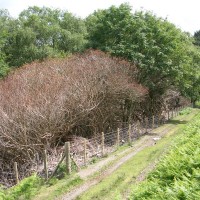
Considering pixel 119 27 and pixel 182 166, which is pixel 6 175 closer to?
pixel 182 166

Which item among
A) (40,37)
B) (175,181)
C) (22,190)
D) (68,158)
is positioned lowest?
(68,158)

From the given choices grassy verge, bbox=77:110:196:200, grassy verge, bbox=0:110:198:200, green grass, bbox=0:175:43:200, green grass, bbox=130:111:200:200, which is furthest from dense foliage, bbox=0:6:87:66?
green grass, bbox=130:111:200:200

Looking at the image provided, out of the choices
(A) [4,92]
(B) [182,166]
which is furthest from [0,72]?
(B) [182,166]

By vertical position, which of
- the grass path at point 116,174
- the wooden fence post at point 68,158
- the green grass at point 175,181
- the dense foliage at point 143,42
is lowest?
the grass path at point 116,174

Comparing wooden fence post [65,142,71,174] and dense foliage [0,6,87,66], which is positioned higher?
dense foliage [0,6,87,66]

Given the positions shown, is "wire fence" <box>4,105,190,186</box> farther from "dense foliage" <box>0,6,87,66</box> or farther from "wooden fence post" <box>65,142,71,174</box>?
"dense foliage" <box>0,6,87,66</box>

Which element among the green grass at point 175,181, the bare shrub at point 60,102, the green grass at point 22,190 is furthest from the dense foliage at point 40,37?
the green grass at point 175,181

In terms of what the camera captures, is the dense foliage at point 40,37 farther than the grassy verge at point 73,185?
Yes

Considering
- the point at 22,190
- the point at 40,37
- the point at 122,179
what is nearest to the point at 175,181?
the point at 22,190

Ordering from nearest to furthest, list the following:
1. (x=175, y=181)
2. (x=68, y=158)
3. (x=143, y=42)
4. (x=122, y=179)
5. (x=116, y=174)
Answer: (x=175, y=181) < (x=122, y=179) < (x=116, y=174) < (x=68, y=158) < (x=143, y=42)

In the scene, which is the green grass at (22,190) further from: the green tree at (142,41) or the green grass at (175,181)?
the green tree at (142,41)

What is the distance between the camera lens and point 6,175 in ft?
47.8

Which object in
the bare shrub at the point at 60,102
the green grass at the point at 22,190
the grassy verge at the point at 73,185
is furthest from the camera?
the bare shrub at the point at 60,102

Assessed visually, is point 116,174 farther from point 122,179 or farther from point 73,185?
point 73,185
